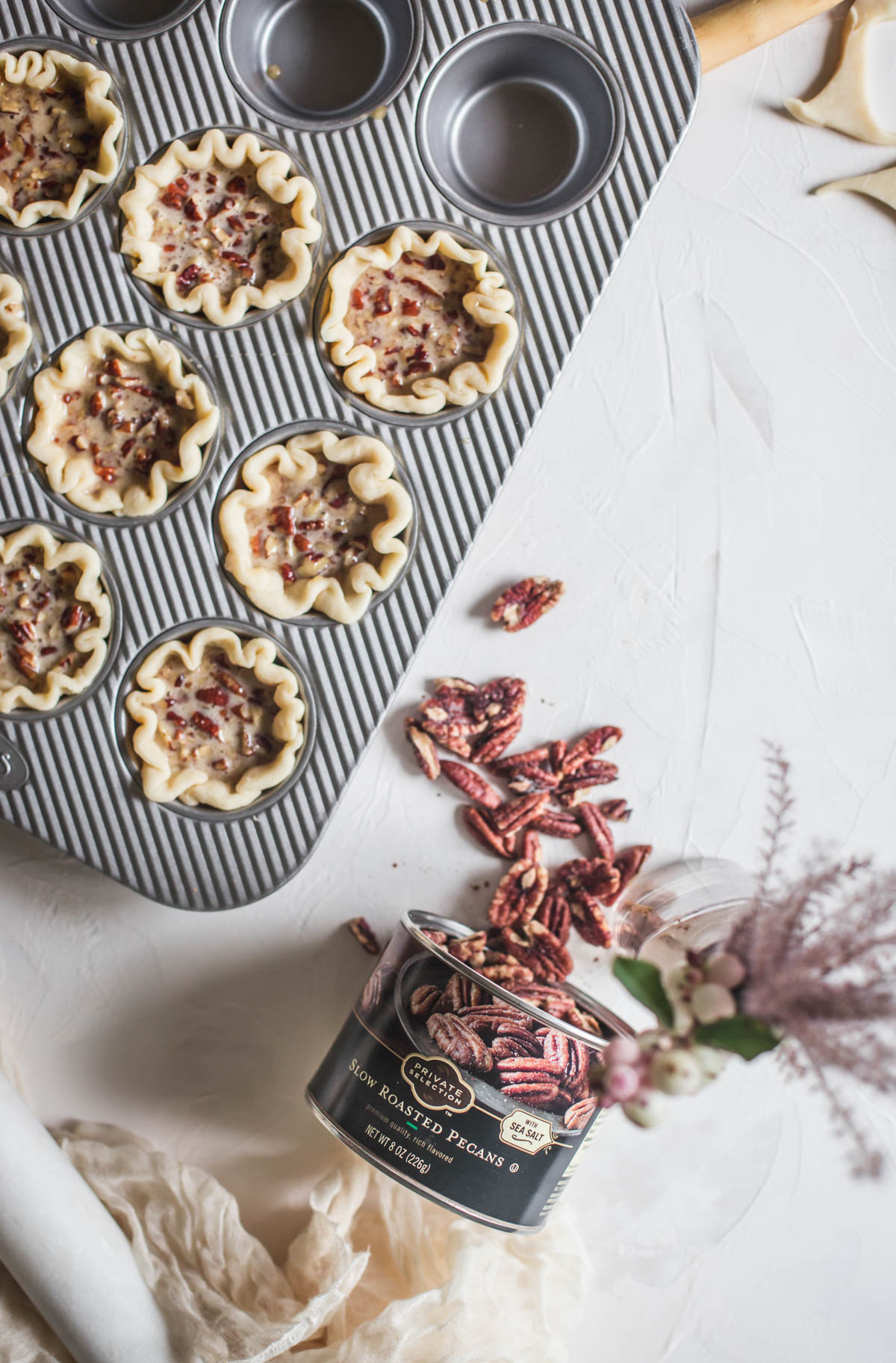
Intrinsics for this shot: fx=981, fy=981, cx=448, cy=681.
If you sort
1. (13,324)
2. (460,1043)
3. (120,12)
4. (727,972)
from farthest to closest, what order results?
(120,12) → (13,324) → (460,1043) → (727,972)

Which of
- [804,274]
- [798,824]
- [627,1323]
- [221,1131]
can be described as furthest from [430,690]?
[627,1323]

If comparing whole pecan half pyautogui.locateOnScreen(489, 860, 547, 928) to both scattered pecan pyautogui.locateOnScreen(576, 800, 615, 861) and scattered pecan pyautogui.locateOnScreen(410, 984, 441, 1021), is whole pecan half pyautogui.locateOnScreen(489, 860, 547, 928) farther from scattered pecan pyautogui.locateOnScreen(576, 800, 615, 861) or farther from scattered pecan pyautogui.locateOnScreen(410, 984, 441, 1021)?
scattered pecan pyautogui.locateOnScreen(410, 984, 441, 1021)

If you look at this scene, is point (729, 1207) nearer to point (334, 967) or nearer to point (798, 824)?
point (798, 824)

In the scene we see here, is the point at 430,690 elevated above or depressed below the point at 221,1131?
above

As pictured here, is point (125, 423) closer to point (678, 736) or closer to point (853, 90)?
point (678, 736)

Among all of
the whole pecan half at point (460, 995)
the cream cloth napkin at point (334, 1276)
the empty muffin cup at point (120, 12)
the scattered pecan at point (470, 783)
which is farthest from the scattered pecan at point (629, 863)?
the empty muffin cup at point (120, 12)

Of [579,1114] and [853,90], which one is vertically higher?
[853,90]

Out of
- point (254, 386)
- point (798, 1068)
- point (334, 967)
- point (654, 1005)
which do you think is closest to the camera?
point (798, 1068)

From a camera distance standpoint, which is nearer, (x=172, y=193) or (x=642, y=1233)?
(x=172, y=193)

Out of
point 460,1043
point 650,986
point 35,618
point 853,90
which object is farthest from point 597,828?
point 853,90
